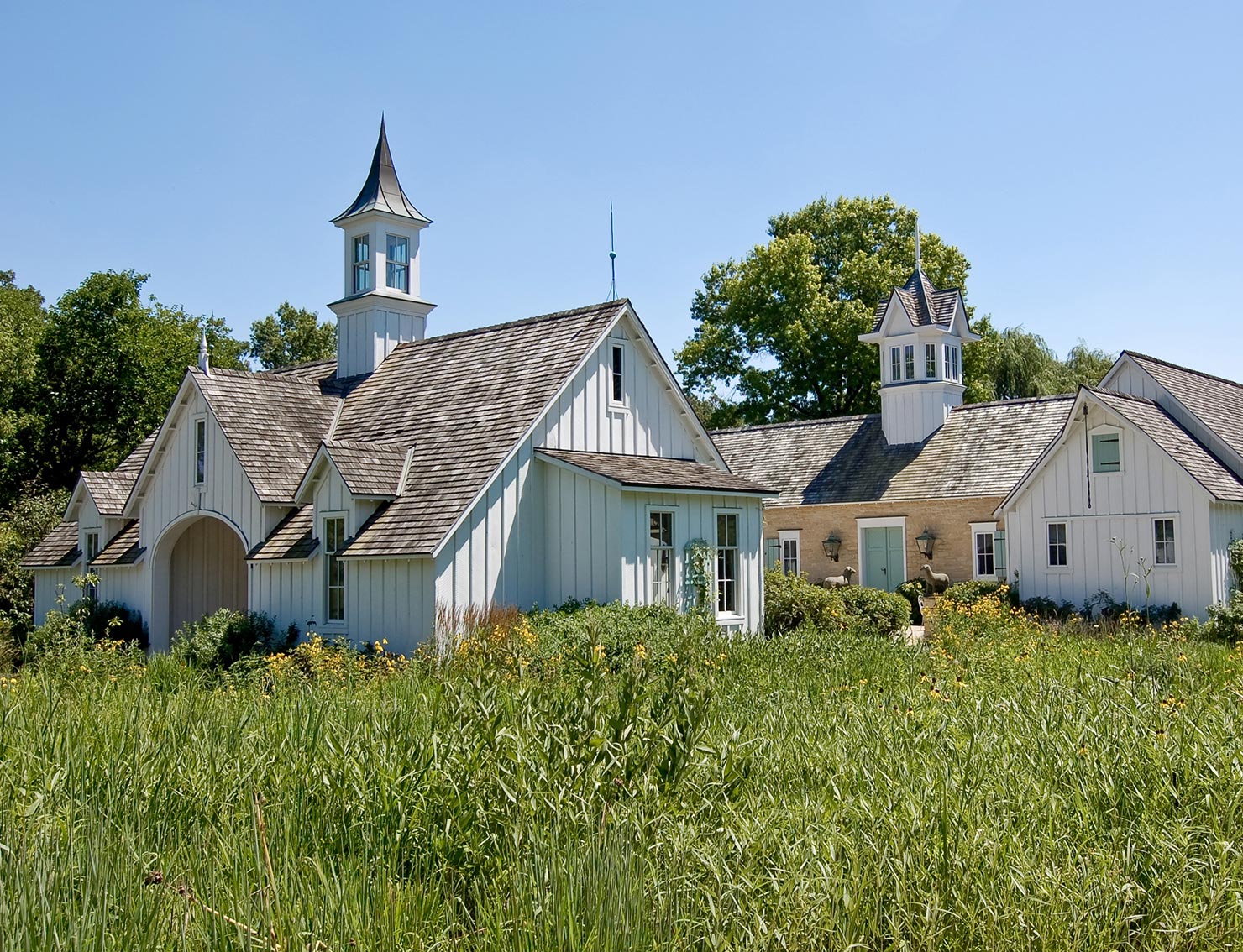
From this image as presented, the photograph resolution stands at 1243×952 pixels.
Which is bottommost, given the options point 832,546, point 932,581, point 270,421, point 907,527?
point 932,581

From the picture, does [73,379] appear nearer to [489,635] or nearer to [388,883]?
[489,635]

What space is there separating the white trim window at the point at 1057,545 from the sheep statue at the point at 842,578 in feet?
18.8

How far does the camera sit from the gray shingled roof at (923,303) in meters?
36.5

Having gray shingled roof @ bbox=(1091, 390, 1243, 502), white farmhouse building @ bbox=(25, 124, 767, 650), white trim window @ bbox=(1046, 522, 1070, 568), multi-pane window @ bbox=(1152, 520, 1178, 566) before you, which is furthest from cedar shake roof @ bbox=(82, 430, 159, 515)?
multi-pane window @ bbox=(1152, 520, 1178, 566)

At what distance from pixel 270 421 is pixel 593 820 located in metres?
16.8

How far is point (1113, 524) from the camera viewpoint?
25859 mm

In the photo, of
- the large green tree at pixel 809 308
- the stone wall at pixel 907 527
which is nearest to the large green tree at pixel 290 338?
the large green tree at pixel 809 308

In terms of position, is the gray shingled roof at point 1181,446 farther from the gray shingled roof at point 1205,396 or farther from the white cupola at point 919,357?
the white cupola at point 919,357

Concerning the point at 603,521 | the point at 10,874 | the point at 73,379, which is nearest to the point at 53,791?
the point at 10,874

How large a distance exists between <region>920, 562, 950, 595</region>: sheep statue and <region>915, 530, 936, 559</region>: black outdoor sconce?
→ 1.22 meters

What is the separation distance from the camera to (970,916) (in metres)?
5.41

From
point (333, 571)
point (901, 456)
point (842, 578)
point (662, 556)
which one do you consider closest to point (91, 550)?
point (333, 571)

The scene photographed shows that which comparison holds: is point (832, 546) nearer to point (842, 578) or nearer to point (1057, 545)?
point (842, 578)

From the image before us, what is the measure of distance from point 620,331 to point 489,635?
7.39 meters
